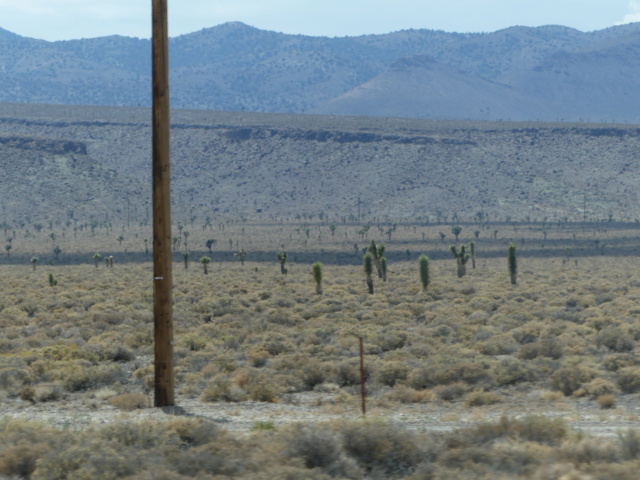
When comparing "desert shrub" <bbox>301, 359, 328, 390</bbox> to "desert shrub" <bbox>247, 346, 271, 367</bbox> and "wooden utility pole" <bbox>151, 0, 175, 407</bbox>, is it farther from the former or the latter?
"wooden utility pole" <bbox>151, 0, 175, 407</bbox>

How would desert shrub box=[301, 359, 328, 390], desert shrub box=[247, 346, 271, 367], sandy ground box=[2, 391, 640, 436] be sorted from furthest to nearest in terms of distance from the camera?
desert shrub box=[247, 346, 271, 367] → desert shrub box=[301, 359, 328, 390] → sandy ground box=[2, 391, 640, 436]

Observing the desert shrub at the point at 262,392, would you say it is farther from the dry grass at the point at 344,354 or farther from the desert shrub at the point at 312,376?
the desert shrub at the point at 312,376

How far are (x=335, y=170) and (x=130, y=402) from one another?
16181 cm

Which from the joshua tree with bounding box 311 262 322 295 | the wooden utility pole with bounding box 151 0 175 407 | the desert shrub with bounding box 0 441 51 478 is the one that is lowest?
the joshua tree with bounding box 311 262 322 295

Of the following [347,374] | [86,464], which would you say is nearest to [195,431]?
[86,464]

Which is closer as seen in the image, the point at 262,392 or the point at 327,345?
the point at 262,392

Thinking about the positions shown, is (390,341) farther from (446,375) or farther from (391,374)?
(446,375)

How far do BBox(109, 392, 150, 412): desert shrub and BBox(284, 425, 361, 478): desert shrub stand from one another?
493 cm

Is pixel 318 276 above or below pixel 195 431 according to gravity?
below

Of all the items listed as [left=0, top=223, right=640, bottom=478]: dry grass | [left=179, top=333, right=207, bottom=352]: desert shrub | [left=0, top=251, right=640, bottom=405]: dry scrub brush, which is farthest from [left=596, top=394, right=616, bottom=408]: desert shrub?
[left=179, top=333, right=207, bottom=352]: desert shrub

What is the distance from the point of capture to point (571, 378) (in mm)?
15719

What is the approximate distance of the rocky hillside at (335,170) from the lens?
15338 centimetres

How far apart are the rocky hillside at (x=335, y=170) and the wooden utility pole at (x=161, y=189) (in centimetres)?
13420

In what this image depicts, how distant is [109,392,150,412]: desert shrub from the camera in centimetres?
1455
